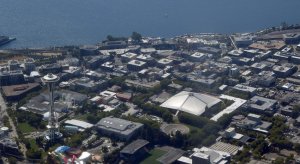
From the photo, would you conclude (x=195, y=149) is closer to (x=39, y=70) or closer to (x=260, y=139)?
(x=260, y=139)

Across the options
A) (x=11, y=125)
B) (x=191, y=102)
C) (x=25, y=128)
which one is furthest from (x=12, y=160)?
(x=191, y=102)

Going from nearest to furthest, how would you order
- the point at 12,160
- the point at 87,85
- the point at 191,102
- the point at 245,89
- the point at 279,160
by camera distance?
the point at 279,160
the point at 12,160
the point at 191,102
the point at 245,89
the point at 87,85

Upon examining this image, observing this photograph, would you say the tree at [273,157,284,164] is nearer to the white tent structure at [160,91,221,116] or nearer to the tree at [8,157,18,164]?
the white tent structure at [160,91,221,116]

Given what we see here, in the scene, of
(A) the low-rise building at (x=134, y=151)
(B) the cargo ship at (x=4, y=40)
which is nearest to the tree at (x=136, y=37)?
(B) the cargo ship at (x=4, y=40)

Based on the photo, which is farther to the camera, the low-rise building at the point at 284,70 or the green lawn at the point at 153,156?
the low-rise building at the point at 284,70

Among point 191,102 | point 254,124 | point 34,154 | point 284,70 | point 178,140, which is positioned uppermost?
point 284,70

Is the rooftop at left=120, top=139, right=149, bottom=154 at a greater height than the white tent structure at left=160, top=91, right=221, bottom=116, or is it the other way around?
the white tent structure at left=160, top=91, right=221, bottom=116

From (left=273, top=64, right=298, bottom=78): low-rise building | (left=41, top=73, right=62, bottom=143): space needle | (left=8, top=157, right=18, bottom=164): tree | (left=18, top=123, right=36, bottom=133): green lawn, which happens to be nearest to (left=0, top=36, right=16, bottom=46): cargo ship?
(left=18, top=123, right=36, bottom=133): green lawn

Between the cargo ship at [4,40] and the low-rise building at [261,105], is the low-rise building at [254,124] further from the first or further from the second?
the cargo ship at [4,40]

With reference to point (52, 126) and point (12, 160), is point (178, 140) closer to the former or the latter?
point (52, 126)

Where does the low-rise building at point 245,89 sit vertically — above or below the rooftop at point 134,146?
above
